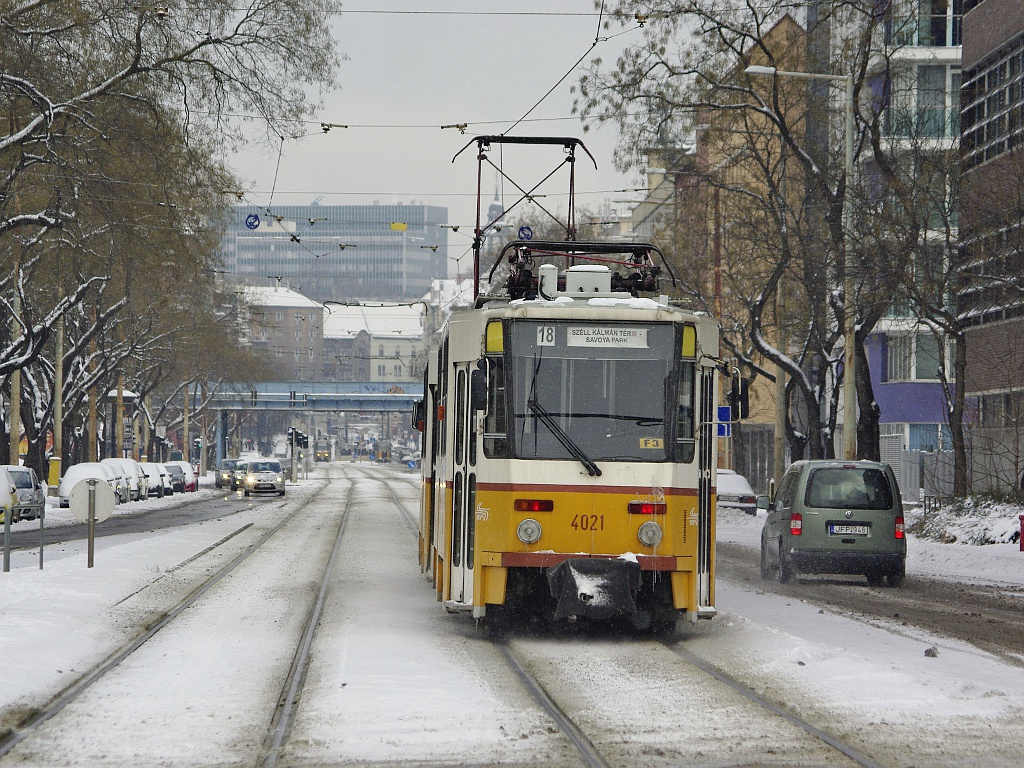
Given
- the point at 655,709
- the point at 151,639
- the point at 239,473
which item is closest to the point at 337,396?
the point at 239,473

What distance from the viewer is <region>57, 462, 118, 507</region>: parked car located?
46.2 meters

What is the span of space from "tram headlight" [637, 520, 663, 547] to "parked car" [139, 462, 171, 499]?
4992 centimetres

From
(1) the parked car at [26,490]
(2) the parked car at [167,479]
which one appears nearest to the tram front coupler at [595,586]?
(1) the parked car at [26,490]

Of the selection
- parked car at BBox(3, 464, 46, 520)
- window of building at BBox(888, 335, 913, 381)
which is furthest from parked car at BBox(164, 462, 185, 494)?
window of building at BBox(888, 335, 913, 381)

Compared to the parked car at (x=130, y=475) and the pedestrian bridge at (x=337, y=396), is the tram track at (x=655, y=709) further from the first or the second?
the pedestrian bridge at (x=337, y=396)

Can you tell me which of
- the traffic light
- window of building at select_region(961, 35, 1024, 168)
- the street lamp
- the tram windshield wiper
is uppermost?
window of building at select_region(961, 35, 1024, 168)

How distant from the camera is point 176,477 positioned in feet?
225

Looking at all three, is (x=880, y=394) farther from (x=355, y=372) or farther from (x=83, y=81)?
(x=355, y=372)

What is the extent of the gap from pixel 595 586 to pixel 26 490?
99.8 ft

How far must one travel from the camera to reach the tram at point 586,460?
13.0m

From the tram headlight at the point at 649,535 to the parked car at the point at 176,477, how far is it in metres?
57.3

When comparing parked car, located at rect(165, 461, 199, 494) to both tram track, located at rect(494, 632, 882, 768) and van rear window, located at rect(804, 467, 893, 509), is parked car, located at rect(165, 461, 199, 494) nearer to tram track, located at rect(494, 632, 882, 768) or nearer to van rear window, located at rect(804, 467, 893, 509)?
van rear window, located at rect(804, 467, 893, 509)

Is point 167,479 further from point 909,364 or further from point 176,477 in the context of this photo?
point 909,364

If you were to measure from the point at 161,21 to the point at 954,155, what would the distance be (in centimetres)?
1495
